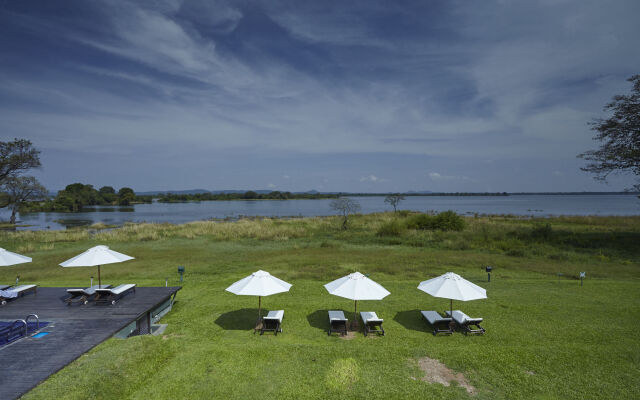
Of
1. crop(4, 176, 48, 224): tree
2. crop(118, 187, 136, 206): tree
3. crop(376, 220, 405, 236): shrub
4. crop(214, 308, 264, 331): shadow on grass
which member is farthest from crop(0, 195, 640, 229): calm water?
crop(214, 308, 264, 331): shadow on grass

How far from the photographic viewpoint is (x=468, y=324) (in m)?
9.11

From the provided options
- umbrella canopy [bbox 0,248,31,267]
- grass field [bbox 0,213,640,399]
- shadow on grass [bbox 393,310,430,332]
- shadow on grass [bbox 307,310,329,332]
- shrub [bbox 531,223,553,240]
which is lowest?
shadow on grass [bbox 393,310,430,332]

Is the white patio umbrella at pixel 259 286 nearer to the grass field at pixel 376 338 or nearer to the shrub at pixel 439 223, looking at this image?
the grass field at pixel 376 338

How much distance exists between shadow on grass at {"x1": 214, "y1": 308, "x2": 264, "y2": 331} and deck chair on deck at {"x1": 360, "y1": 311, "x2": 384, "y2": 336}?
3.79 m

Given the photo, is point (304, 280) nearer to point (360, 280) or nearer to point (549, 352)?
point (360, 280)

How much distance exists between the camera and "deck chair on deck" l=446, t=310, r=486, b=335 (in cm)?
884

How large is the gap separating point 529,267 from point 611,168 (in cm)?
1430

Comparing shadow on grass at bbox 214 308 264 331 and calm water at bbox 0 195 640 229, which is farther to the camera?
calm water at bbox 0 195 640 229

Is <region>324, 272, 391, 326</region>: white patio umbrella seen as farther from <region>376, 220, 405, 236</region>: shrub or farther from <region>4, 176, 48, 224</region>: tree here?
<region>4, 176, 48, 224</region>: tree

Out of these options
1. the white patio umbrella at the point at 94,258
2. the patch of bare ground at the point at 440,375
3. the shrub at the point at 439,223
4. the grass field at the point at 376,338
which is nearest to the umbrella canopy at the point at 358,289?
the grass field at the point at 376,338

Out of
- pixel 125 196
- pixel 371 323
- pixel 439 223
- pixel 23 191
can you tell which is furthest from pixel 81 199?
pixel 371 323

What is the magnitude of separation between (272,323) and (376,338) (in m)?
3.39

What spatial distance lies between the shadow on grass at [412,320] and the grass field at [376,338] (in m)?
0.07

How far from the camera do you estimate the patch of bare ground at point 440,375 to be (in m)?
6.30
